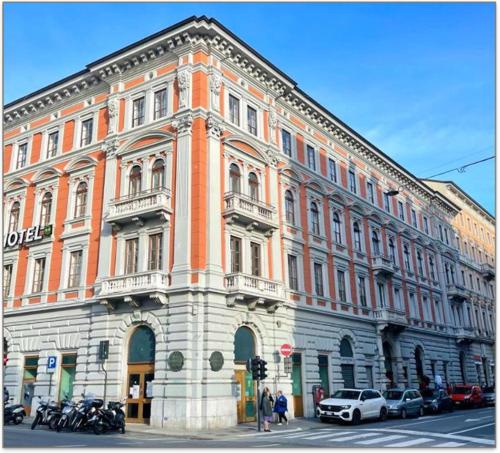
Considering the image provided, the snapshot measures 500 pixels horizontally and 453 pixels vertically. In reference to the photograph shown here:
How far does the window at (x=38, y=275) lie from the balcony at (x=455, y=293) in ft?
113

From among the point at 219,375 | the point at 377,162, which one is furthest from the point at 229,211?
the point at 377,162

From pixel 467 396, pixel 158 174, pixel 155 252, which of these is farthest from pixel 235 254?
pixel 467 396

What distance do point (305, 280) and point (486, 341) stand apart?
30.3m

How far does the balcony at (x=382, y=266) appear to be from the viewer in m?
35.1

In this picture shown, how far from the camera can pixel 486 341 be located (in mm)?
49844

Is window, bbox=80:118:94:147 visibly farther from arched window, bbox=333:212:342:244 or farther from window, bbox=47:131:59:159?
arched window, bbox=333:212:342:244

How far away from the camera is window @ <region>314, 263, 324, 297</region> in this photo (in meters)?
29.7

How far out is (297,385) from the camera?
2627 cm

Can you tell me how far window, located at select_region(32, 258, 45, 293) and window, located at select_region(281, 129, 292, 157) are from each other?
15174 mm

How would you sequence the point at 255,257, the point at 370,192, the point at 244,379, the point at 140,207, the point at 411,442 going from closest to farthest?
the point at 411,442 → the point at 244,379 → the point at 140,207 → the point at 255,257 → the point at 370,192

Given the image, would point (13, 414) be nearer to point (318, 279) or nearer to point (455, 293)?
point (318, 279)

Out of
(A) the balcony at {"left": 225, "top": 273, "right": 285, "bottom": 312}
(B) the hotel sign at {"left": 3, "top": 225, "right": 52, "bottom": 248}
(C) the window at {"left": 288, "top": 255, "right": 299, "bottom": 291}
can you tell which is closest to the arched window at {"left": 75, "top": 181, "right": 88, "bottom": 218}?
(B) the hotel sign at {"left": 3, "top": 225, "right": 52, "bottom": 248}

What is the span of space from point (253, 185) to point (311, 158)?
700cm

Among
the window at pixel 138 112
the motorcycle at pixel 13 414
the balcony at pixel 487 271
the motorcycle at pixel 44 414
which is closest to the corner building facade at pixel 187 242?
the window at pixel 138 112
